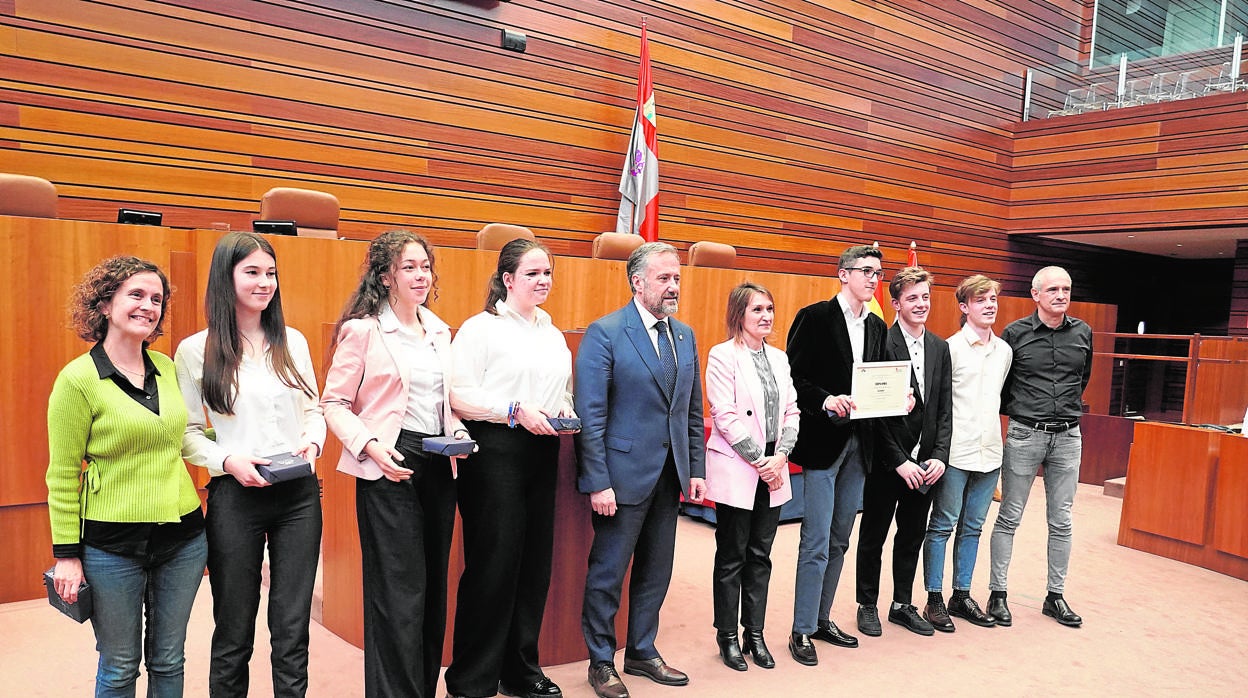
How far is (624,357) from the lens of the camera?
250 centimetres

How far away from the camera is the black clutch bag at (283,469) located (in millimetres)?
1764

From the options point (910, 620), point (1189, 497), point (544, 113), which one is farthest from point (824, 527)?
point (544, 113)

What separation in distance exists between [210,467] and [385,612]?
57 cm

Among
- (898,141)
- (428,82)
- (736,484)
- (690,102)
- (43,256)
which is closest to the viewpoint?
(736,484)

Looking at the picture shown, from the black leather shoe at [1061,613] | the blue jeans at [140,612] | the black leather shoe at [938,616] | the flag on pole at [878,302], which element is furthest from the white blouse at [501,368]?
the flag on pole at [878,302]

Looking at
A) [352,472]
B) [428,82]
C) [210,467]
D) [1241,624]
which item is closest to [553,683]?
[352,472]

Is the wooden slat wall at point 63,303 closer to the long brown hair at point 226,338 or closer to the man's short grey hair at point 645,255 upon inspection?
the long brown hair at point 226,338

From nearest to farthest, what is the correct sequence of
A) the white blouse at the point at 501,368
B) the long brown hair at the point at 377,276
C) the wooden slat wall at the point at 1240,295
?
1. the long brown hair at the point at 377,276
2. the white blouse at the point at 501,368
3. the wooden slat wall at the point at 1240,295

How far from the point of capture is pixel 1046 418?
3.33m

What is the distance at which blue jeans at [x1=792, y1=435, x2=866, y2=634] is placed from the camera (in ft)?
9.50

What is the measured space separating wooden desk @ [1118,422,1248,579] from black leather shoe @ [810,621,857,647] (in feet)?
8.36

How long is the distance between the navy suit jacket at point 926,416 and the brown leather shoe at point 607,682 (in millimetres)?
1258

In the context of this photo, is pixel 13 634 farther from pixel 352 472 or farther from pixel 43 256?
pixel 352 472

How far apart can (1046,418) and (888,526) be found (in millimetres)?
803
